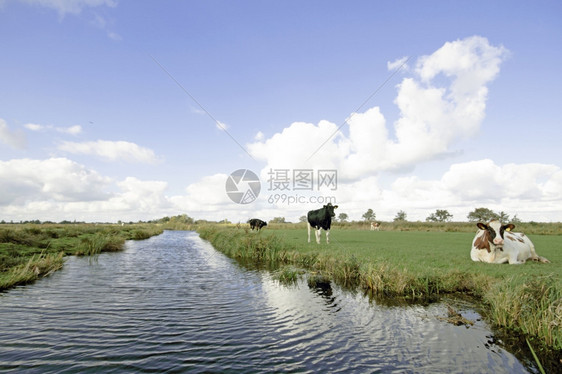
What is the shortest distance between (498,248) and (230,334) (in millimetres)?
12342

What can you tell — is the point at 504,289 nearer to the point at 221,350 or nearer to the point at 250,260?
the point at 221,350

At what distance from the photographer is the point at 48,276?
12.5 metres

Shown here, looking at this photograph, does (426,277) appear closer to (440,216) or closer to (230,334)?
(230,334)

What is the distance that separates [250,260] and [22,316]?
11704 mm

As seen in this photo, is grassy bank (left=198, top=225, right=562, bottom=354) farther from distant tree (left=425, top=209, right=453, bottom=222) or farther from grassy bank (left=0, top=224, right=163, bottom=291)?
distant tree (left=425, top=209, right=453, bottom=222)

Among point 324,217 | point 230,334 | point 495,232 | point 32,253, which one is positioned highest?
point 324,217

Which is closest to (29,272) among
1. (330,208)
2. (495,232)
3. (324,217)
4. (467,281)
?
(467,281)

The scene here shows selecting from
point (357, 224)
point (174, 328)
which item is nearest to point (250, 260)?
point (174, 328)

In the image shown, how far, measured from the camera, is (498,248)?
503 inches

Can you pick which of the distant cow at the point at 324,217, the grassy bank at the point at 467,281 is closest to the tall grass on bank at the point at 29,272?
the grassy bank at the point at 467,281

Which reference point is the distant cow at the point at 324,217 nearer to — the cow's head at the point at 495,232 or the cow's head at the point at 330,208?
the cow's head at the point at 330,208

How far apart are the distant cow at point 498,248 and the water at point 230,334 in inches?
247

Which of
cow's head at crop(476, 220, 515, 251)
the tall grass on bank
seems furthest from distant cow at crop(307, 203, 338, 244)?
the tall grass on bank

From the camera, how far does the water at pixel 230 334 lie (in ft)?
16.9
